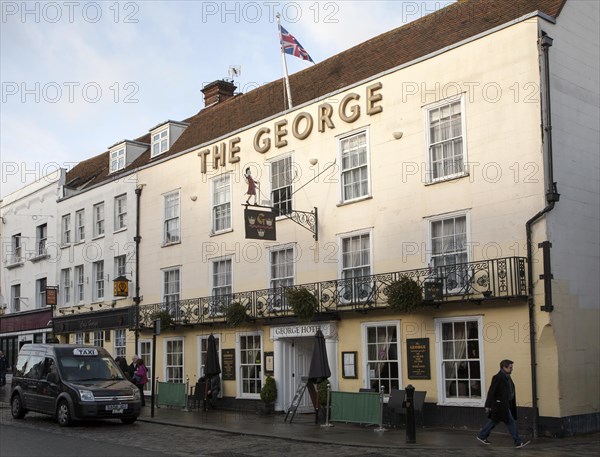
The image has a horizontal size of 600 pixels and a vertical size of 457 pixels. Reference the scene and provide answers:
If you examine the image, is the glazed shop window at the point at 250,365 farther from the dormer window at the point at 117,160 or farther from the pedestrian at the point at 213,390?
the dormer window at the point at 117,160

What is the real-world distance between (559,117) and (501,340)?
4981 millimetres

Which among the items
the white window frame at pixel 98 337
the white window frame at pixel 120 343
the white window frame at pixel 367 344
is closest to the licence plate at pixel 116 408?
the white window frame at pixel 367 344

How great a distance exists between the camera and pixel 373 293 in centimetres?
1892

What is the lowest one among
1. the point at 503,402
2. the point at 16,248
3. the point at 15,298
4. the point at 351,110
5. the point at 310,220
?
the point at 503,402

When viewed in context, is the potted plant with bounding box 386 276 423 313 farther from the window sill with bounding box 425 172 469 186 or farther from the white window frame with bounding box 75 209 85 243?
the white window frame with bounding box 75 209 85 243

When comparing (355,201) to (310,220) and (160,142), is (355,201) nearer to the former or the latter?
(310,220)

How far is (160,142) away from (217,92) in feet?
14.7

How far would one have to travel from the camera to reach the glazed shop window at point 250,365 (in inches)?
892

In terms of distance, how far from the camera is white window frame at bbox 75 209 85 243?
1271 inches

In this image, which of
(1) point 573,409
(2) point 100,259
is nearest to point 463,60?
(1) point 573,409

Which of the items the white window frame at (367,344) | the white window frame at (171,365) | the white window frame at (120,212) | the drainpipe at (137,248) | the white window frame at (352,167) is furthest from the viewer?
the white window frame at (120,212)

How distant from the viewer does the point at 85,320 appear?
101ft

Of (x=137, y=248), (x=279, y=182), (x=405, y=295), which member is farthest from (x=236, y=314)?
(x=137, y=248)

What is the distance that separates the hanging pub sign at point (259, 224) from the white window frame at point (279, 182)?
1.31m
